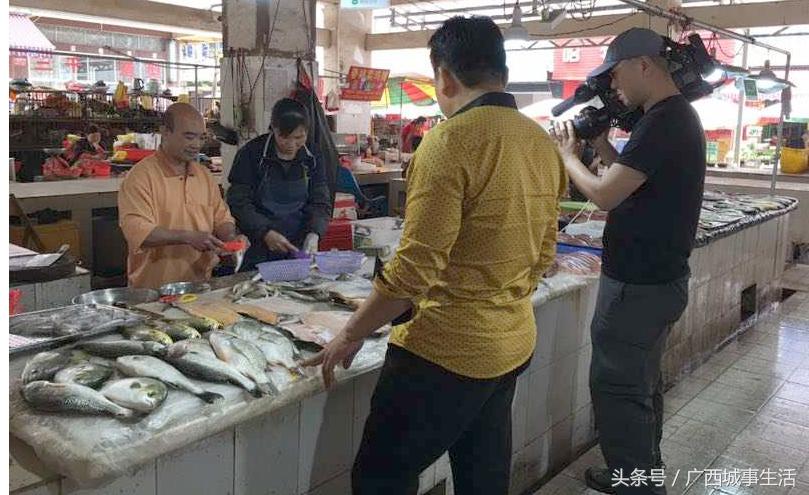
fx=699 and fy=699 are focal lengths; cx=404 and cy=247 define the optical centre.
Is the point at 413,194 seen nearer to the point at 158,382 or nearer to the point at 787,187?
the point at 158,382

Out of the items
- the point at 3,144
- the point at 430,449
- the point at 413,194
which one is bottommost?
the point at 430,449

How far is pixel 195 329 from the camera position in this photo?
2338 millimetres

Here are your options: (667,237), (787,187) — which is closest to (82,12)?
(787,187)

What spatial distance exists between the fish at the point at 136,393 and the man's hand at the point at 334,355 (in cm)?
45

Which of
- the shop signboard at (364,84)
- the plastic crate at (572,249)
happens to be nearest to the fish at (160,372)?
the plastic crate at (572,249)

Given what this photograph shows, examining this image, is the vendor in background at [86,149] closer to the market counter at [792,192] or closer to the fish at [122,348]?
the fish at [122,348]

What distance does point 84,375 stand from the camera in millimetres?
1838

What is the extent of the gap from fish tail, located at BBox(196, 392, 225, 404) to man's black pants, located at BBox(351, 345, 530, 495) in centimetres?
43

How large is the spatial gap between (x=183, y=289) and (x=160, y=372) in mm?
1142

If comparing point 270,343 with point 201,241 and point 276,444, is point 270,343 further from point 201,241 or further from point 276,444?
point 201,241

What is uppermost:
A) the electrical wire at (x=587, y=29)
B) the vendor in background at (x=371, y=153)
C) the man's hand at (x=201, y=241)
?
the electrical wire at (x=587, y=29)

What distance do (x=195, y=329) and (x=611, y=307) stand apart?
66.4 inches

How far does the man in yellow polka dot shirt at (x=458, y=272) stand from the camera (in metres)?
1.75

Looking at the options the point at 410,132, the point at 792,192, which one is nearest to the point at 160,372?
the point at 792,192
